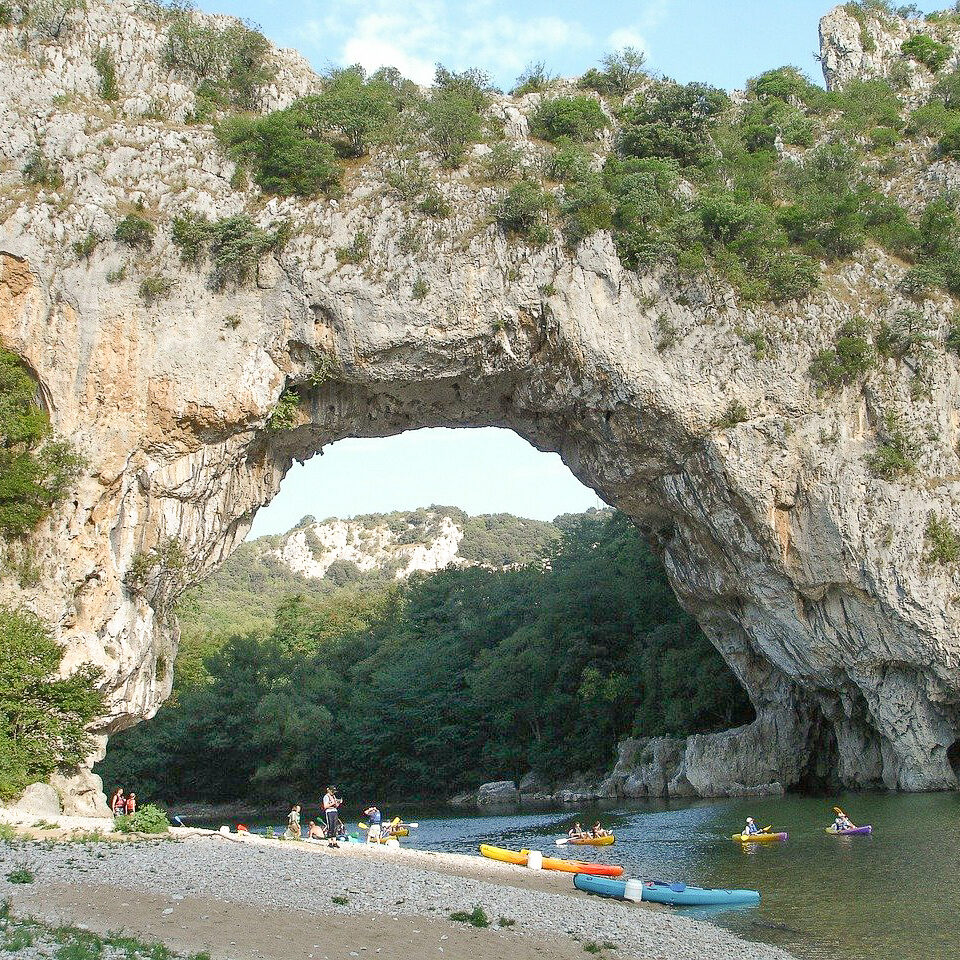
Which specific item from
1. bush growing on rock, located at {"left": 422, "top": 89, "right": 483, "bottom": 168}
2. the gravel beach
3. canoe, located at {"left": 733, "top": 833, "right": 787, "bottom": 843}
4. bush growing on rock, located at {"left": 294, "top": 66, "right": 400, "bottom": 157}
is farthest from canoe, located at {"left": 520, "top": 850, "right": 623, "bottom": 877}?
bush growing on rock, located at {"left": 294, "top": 66, "right": 400, "bottom": 157}

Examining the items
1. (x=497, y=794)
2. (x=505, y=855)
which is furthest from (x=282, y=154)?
(x=497, y=794)

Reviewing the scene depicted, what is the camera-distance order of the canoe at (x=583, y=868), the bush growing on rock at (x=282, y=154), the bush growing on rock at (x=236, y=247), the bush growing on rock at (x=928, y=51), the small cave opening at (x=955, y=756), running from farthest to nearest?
the bush growing on rock at (x=928, y=51) < the small cave opening at (x=955, y=756) < the bush growing on rock at (x=282, y=154) < the bush growing on rock at (x=236, y=247) < the canoe at (x=583, y=868)

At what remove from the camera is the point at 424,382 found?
27.0 metres

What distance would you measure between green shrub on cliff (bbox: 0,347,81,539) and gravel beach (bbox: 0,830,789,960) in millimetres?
9482

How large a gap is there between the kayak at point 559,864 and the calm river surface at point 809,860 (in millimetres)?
807

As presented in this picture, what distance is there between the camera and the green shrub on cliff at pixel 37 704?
64.5 feet

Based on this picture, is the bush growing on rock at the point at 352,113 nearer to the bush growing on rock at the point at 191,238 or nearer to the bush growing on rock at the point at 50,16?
the bush growing on rock at the point at 191,238

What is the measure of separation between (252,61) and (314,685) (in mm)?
35301

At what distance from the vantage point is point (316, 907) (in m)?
11.6

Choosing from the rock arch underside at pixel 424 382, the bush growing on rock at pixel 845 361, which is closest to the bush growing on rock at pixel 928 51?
the rock arch underside at pixel 424 382

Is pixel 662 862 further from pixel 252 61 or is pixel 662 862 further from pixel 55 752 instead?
pixel 252 61

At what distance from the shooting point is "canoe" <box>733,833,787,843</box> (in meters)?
22.0

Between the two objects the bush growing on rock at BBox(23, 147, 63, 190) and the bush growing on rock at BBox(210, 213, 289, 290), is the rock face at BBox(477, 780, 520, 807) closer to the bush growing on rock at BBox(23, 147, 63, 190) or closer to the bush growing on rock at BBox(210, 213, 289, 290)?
the bush growing on rock at BBox(210, 213, 289, 290)

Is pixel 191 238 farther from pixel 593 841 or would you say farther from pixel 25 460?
pixel 593 841
